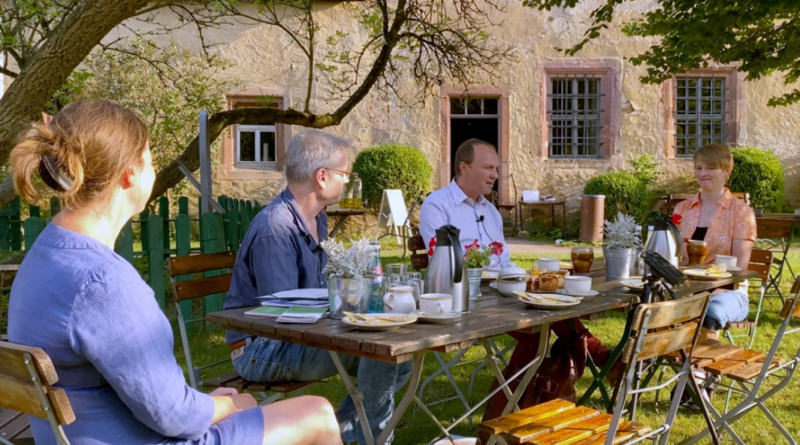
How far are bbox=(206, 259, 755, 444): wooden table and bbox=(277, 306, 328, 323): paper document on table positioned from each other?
0.03m

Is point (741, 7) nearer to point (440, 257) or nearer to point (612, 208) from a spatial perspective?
point (440, 257)

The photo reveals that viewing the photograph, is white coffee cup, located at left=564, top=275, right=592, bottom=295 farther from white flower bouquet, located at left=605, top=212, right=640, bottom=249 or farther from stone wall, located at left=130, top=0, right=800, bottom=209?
stone wall, located at left=130, top=0, right=800, bottom=209

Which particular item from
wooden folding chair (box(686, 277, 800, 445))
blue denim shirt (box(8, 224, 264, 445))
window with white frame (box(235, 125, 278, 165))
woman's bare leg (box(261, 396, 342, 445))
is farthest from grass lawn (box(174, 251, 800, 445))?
window with white frame (box(235, 125, 278, 165))

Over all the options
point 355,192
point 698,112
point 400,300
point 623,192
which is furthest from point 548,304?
point 698,112

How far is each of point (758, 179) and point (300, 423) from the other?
486 inches

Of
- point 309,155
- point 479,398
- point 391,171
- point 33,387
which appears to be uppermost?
point 391,171

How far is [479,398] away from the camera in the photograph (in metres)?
4.16

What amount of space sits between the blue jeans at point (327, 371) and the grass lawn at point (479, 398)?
0.56m

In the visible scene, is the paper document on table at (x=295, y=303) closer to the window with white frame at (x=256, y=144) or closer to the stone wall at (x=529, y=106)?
the stone wall at (x=529, y=106)

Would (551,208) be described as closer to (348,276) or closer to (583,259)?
(583,259)

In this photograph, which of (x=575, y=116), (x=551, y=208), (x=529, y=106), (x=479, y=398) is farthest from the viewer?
(x=575, y=116)

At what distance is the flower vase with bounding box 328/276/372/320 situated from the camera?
7.94ft

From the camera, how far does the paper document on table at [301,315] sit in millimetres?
2367

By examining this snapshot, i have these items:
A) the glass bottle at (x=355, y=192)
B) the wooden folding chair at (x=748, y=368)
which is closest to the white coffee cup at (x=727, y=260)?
the wooden folding chair at (x=748, y=368)
